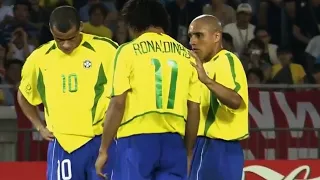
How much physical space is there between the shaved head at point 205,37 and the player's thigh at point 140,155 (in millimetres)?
1286

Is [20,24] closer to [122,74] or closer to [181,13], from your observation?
[181,13]

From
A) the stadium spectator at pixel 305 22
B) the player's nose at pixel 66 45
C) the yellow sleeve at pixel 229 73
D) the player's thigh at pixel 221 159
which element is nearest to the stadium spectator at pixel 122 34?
the stadium spectator at pixel 305 22

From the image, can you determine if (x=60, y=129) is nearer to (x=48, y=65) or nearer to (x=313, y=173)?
(x=48, y=65)

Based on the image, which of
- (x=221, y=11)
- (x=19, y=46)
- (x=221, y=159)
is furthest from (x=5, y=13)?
(x=221, y=159)

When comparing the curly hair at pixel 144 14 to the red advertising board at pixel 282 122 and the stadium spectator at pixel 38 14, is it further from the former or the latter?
the stadium spectator at pixel 38 14

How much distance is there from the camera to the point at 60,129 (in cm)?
867

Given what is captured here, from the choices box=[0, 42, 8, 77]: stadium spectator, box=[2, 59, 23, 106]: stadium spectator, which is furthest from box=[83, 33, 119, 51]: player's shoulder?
box=[0, 42, 8, 77]: stadium spectator

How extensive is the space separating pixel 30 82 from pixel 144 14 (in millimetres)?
1923

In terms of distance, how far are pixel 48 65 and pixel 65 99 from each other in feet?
1.13

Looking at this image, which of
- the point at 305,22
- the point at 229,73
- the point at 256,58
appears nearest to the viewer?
the point at 229,73

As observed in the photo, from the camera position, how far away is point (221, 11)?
51.9 feet

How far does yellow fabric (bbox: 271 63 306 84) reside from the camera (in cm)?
1464

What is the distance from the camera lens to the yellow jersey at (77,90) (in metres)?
8.61

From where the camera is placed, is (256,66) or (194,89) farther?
(256,66)
